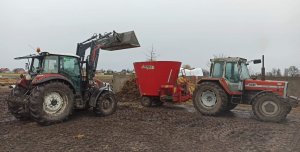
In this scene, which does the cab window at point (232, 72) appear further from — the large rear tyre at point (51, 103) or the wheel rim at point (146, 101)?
the large rear tyre at point (51, 103)

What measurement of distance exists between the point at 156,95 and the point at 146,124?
4738mm

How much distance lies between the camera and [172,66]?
13.7 m

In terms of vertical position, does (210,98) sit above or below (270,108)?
above

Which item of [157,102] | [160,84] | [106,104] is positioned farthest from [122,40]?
[157,102]

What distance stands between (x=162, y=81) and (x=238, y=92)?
3.38 m

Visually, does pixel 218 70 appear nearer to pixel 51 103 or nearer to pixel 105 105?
pixel 105 105

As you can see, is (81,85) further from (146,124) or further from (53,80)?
(146,124)

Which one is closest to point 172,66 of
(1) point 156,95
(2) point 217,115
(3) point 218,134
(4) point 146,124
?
(1) point 156,95

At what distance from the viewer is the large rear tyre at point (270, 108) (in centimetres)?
1029

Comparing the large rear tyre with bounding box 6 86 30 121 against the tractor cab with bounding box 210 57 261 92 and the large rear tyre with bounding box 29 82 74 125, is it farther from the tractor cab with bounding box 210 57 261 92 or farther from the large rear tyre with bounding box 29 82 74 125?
the tractor cab with bounding box 210 57 261 92

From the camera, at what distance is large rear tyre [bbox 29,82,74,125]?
8.77m

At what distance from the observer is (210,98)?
1191 centimetres

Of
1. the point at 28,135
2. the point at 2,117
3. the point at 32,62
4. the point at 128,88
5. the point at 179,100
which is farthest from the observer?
the point at 128,88

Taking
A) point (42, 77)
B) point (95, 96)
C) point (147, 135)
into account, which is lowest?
point (147, 135)
